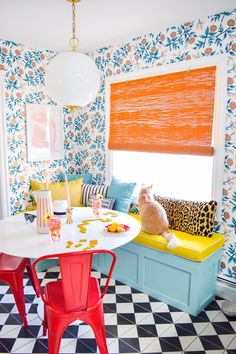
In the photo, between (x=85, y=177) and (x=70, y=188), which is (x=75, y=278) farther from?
(x=85, y=177)

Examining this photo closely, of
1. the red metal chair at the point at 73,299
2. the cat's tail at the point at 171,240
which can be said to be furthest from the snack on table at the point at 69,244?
the cat's tail at the point at 171,240

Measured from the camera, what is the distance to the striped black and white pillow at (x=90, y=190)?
368cm

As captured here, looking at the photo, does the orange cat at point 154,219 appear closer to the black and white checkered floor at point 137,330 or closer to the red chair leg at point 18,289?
the black and white checkered floor at point 137,330

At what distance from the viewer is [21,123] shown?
12.2ft

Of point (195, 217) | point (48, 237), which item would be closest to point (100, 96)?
point (195, 217)

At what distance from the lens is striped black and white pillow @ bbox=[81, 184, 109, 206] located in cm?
368

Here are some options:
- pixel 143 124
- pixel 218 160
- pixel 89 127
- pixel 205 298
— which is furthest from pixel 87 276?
pixel 89 127

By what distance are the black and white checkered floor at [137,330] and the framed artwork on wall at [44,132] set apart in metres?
1.84

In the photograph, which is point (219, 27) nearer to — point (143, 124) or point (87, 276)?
point (143, 124)

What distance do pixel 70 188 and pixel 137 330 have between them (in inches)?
75.4

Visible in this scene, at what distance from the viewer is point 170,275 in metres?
2.63

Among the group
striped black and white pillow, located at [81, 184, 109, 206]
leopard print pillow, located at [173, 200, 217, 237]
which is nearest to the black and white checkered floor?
leopard print pillow, located at [173, 200, 217, 237]

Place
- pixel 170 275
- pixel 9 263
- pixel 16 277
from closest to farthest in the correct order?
pixel 16 277
pixel 9 263
pixel 170 275

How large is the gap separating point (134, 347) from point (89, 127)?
9.20 ft
